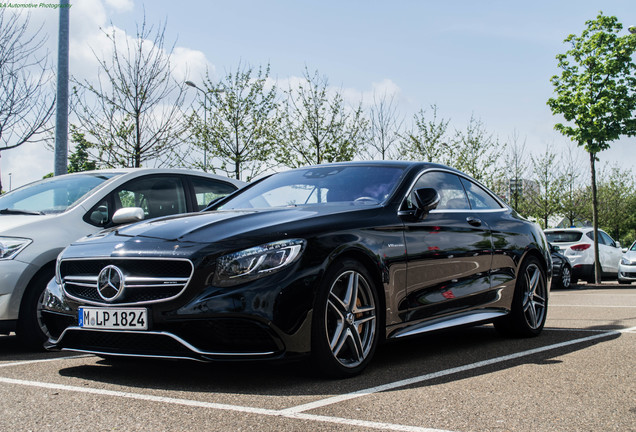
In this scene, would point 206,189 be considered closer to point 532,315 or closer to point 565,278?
point 532,315

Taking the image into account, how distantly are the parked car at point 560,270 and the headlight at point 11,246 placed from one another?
14.6m

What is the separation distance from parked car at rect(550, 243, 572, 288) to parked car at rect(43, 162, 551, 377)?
12907 millimetres

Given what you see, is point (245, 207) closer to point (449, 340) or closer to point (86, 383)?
point (86, 383)

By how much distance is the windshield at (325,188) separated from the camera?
550 centimetres

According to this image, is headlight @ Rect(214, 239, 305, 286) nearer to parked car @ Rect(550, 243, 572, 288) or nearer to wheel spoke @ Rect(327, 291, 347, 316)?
wheel spoke @ Rect(327, 291, 347, 316)

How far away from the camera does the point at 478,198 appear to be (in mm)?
6688

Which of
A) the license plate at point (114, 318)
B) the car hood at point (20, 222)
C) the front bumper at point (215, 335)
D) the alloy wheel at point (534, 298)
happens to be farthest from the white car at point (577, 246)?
the license plate at point (114, 318)

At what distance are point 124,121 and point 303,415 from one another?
16.5m

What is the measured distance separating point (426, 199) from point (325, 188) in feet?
2.66

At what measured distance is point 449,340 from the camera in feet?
22.0

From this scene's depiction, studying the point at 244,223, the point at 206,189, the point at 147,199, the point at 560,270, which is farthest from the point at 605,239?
the point at 244,223

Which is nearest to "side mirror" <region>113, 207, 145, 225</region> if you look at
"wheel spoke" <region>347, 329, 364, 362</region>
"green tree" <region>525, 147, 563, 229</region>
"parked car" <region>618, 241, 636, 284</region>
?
"wheel spoke" <region>347, 329, 364, 362</region>

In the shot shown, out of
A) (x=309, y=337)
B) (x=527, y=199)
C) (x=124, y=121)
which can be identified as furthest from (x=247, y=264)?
(x=527, y=199)

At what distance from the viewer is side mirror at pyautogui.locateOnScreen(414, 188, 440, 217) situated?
535 centimetres
